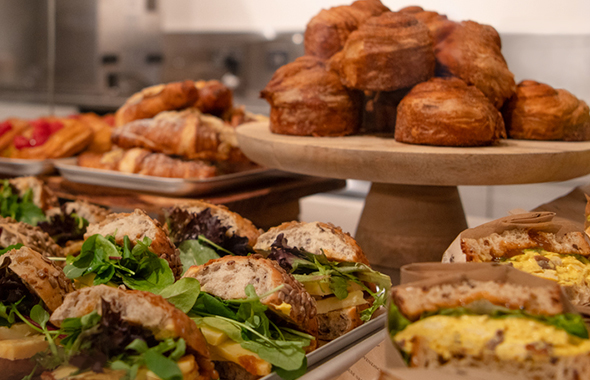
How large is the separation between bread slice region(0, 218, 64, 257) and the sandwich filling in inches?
39.1

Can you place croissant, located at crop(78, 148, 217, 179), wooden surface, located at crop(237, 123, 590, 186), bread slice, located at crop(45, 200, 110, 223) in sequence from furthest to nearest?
croissant, located at crop(78, 148, 217, 179) < bread slice, located at crop(45, 200, 110, 223) < wooden surface, located at crop(237, 123, 590, 186)

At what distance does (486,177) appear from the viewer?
4.30ft

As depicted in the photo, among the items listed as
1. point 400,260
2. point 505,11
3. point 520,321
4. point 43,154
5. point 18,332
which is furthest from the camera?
point 505,11

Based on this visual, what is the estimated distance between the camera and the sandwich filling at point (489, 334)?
682 mm

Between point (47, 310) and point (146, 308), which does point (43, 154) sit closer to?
point (47, 310)

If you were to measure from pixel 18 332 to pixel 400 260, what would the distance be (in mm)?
996

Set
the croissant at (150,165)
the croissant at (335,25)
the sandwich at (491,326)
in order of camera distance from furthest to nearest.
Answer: the croissant at (150,165) < the croissant at (335,25) < the sandwich at (491,326)

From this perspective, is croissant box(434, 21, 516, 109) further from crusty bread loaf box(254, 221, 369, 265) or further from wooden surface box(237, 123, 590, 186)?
crusty bread loaf box(254, 221, 369, 265)

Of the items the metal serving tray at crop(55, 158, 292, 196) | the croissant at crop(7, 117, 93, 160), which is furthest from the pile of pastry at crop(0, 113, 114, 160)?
the metal serving tray at crop(55, 158, 292, 196)

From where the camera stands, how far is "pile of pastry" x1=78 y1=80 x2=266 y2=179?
2.18 m

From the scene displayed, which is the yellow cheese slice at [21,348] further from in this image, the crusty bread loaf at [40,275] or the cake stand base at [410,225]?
the cake stand base at [410,225]

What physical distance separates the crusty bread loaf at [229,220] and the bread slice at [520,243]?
590 millimetres

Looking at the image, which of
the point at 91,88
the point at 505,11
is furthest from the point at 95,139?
the point at 91,88

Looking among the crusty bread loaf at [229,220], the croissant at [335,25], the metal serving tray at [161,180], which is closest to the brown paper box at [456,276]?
the crusty bread loaf at [229,220]
